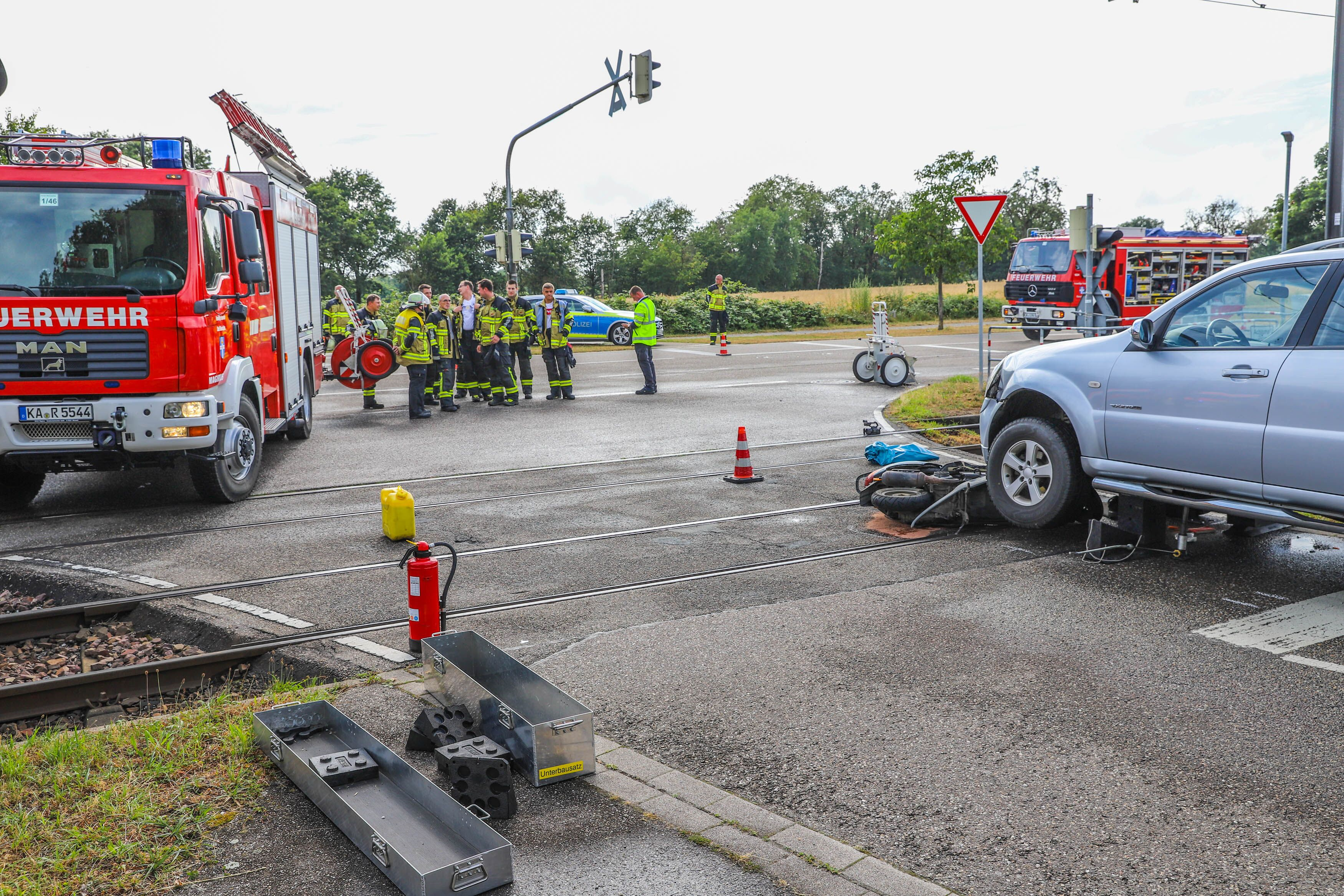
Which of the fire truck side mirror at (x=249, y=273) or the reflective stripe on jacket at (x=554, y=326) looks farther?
the reflective stripe on jacket at (x=554, y=326)

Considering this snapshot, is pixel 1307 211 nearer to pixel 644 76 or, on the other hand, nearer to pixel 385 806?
pixel 644 76

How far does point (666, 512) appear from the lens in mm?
9117

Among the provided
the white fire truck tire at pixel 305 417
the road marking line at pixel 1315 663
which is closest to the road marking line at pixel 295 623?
the road marking line at pixel 1315 663

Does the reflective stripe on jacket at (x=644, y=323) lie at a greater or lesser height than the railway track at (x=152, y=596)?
greater

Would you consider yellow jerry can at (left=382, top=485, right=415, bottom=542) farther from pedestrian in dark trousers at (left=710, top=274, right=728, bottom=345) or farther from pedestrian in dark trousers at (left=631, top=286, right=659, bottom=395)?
pedestrian in dark trousers at (left=710, top=274, right=728, bottom=345)

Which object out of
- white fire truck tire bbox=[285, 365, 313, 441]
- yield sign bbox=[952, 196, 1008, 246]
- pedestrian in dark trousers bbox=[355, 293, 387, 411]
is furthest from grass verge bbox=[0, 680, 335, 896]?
pedestrian in dark trousers bbox=[355, 293, 387, 411]

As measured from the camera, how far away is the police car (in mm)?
31781

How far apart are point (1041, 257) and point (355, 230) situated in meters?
47.5

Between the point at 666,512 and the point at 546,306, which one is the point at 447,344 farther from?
the point at 666,512

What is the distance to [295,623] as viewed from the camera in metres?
6.32

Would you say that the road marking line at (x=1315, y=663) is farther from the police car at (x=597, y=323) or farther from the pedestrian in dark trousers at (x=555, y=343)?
the police car at (x=597, y=323)

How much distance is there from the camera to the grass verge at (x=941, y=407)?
13.1 m

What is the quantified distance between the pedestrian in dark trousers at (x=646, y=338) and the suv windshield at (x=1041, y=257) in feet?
51.1

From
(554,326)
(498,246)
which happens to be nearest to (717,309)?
(498,246)
